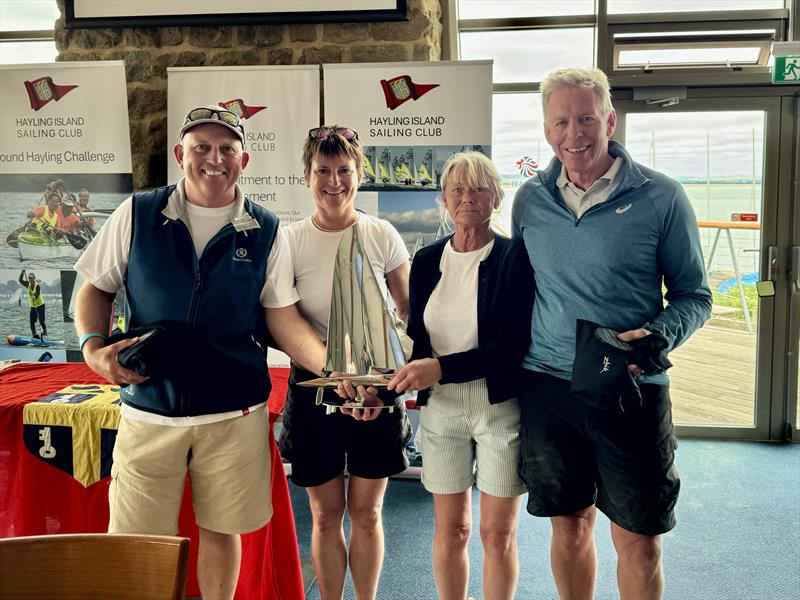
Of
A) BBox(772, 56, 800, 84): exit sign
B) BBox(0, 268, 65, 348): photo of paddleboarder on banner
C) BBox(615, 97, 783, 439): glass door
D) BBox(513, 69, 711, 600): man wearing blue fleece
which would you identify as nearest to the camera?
BBox(513, 69, 711, 600): man wearing blue fleece

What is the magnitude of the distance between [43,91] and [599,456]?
3608mm

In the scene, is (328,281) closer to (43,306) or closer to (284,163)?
(284,163)

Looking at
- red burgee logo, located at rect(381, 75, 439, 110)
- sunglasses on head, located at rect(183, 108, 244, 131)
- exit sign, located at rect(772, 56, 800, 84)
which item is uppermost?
exit sign, located at rect(772, 56, 800, 84)

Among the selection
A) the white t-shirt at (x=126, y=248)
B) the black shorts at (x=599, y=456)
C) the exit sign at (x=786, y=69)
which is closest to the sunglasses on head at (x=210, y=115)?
the white t-shirt at (x=126, y=248)

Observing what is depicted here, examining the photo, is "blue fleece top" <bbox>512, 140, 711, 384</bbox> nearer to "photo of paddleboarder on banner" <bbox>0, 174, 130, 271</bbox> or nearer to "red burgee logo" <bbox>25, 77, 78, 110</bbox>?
"photo of paddleboarder on banner" <bbox>0, 174, 130, 271</bbox>

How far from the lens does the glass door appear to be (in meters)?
4.49

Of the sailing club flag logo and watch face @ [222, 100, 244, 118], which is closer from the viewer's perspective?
watch face @ [222, 100, 244, 118]

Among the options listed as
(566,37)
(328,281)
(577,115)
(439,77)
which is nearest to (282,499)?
(328,281)

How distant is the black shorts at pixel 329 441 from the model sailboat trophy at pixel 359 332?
6.8 inches

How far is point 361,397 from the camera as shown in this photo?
186 centimetres

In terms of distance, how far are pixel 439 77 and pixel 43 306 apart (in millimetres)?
2567

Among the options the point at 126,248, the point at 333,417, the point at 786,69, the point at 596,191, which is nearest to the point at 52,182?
the point at 126,248

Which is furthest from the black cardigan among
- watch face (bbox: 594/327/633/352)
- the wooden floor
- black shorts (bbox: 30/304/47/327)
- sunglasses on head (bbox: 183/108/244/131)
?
the wooden floor

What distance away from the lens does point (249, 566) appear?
2352mm
